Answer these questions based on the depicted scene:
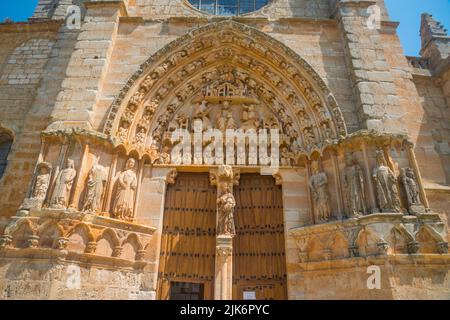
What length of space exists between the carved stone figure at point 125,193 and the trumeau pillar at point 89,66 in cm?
102

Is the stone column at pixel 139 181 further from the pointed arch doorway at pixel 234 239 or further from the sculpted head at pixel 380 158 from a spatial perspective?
the sculpted head at pixel 380 158

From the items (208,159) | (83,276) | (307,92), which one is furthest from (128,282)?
(307,92)

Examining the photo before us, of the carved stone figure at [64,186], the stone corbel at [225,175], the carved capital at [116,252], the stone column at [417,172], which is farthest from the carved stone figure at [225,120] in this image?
the stone column at [417,172]

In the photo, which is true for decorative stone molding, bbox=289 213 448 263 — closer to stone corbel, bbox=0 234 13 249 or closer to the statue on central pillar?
the statue on central pillar

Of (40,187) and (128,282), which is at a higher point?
(40,187)

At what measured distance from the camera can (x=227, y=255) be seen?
17.0 ft

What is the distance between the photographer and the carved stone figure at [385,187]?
4641 mm

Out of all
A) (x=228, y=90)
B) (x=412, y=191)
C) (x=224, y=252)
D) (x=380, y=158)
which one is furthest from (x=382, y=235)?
(x=228, y=90)

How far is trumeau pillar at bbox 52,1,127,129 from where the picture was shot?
5.42m

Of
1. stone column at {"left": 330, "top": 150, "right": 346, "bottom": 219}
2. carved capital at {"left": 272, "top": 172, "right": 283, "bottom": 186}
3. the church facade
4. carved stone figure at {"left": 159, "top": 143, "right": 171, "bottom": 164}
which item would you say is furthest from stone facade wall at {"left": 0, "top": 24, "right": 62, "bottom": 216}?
stone column at {"left": 330, "top": 150, "right": 346, "bottom": 219}

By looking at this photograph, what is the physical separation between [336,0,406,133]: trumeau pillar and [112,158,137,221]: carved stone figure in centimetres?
424

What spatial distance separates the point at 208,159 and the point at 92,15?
407 cm

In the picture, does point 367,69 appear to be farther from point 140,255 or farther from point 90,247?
point 90,247
